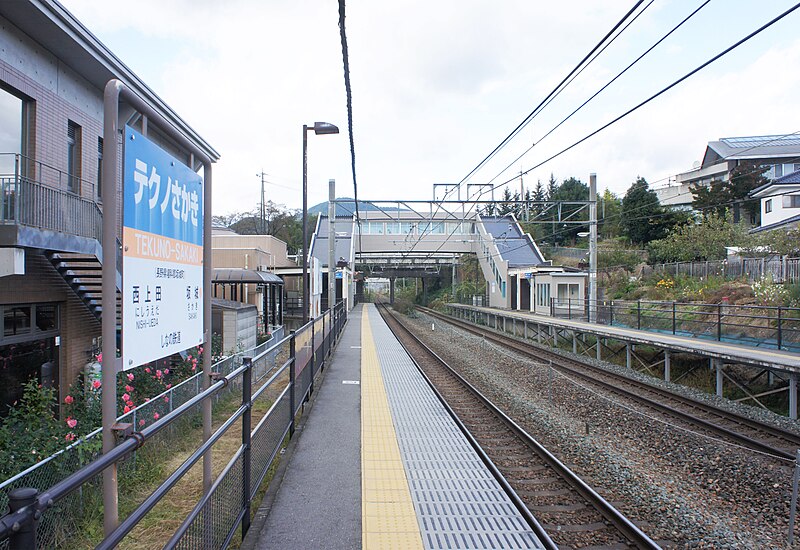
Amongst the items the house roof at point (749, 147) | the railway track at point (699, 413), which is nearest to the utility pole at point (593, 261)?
the railway track at point (699, 413)

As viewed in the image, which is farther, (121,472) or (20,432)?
(20,432)

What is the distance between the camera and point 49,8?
8.09m

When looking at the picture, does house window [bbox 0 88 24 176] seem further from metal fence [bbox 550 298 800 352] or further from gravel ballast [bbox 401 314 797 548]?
metal fence [bbox 550 298 800 352]

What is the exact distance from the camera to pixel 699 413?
10117mm

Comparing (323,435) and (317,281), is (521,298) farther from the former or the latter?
(323,435)

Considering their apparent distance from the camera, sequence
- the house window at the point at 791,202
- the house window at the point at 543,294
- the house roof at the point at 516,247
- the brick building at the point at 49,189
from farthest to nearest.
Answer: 1. the house roof at the point at 516,247
2. the house window at the point at 791,202
3. the house window at the point at 543,294
4. the brick building at the point at 49,189

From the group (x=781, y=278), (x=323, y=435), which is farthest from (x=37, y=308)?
(x=781, y=278)

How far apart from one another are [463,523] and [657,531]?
2.02 m

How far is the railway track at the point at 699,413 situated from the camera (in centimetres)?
809

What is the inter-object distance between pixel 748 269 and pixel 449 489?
21.8 m

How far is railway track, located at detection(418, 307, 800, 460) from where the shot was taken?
8094 millimetres

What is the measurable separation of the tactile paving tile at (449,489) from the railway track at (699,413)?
4382mm

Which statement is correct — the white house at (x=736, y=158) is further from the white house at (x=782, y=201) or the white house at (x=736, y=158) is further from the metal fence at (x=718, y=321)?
the metal fence at (x=718, y=321)

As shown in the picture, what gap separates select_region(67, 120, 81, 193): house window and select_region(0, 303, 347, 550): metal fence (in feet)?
15.5
